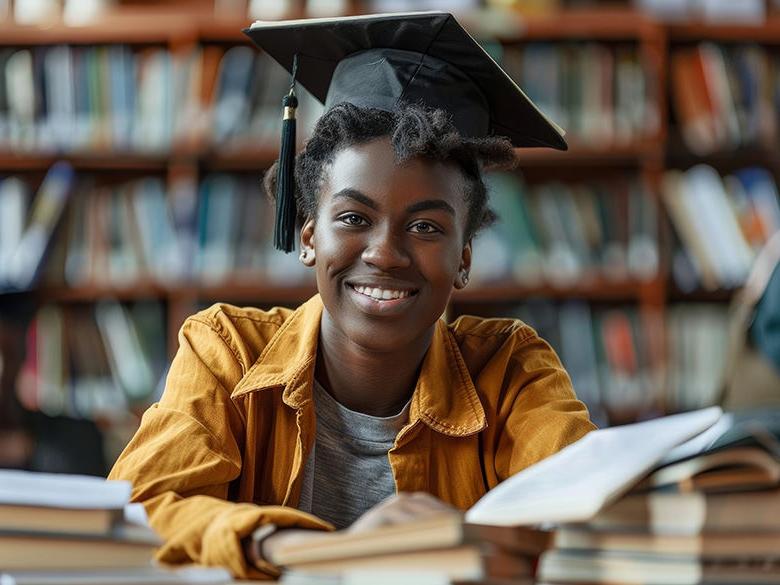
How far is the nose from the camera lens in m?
1.58

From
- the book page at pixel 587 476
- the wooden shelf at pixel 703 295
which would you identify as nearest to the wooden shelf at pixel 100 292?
the wooden shelf at pixel 703 295

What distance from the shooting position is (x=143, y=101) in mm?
3631

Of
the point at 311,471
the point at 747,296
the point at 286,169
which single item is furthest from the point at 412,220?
the point at 747,296

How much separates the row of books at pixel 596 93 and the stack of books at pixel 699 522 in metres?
2.77

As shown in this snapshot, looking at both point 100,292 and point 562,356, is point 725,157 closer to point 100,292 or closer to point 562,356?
point 562,356

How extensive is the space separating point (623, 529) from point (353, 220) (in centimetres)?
82

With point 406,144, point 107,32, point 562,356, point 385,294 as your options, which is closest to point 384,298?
point 385,294

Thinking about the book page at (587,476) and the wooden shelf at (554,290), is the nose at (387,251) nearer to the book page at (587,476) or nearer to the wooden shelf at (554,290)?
the book page at (587,476)

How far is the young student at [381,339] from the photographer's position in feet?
5.12

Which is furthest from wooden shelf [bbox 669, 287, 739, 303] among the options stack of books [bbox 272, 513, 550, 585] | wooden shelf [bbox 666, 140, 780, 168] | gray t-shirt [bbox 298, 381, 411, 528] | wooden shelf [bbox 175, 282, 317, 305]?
stack of books [bbox 272, 513, 550, 585]

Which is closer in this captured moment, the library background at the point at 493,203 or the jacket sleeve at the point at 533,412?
the jacket sleeve at the point at 533,412

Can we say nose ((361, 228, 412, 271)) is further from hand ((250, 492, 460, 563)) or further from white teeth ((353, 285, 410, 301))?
hand ((250, 492, 460, 563))

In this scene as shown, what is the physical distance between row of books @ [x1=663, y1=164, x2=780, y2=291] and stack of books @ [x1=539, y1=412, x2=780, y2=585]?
2726mm

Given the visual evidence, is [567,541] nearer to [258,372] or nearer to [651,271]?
[258,372]
